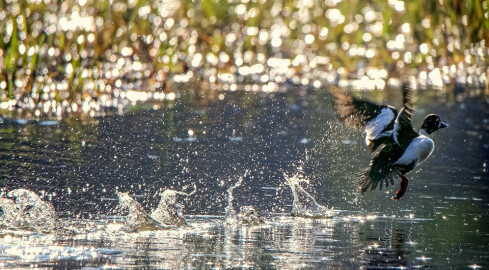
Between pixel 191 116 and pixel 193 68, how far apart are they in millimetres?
4164

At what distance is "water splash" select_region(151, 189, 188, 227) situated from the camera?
7777mm

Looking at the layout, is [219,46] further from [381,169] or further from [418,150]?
[418,150]

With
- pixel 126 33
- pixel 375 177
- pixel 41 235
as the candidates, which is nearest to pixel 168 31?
pixel 126 33

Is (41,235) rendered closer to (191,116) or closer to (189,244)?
(189,244)

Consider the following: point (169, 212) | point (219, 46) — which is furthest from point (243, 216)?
point (219, 46)

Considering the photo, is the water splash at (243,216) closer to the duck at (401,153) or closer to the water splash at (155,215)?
the water splash at (155,215)

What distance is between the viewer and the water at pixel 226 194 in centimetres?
679

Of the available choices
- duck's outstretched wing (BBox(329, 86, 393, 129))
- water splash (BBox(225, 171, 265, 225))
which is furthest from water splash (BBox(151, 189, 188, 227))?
duck's outstretched wing (BBox(329, 86, 393, 129))

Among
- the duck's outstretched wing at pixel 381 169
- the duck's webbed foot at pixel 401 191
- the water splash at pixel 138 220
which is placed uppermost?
the duck's outstretched wing at pixel 381 169

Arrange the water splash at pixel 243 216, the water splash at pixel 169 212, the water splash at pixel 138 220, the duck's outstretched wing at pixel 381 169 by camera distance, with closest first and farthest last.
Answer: the water splash at pixel 138 220 < the water splash at pixel 169 212 < the water splash at pixel 243 216 < the duck's outstretched wing at pixel 381 169

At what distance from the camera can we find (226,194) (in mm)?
9086

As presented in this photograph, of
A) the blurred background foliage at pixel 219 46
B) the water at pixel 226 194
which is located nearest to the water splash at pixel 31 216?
the water at pixel 226 194

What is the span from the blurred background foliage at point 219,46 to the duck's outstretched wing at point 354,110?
186 inches

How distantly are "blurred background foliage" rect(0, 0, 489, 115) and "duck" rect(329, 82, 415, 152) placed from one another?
4.75 m
